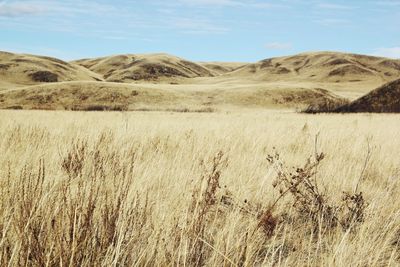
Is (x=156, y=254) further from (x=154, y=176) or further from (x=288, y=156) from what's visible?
(x=288, y=156)

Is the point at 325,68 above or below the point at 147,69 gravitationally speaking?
below

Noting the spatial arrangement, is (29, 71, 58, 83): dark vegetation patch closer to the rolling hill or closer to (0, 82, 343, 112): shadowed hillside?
the rolling hill

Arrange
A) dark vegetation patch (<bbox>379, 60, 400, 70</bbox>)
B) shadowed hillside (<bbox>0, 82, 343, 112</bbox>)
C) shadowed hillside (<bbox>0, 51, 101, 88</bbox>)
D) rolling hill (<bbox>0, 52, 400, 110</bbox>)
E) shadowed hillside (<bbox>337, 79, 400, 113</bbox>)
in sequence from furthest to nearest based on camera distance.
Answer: dark vegetation patch (<bbox>379, 60, 400, 70</bbox>), shadowed hillside (<bbox>0, 51, 101, 88</bbox>), rolling hill (<bbox>0, 52, 400, 110</bbox>), shadowed hillside (<bbox>0, 82, 343, 112</bbox>), shadowed hillside (<bbox>337, 79, 400, 113</bbox>)

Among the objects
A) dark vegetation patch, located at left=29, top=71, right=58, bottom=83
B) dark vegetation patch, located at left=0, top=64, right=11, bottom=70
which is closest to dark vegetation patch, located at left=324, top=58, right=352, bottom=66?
dark vegetation patch, located at left=29, top=71, right=58, bottom=83

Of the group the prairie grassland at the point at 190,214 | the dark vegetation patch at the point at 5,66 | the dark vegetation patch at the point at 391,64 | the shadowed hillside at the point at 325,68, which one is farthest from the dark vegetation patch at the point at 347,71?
the prairie grassland at the point at 190,214

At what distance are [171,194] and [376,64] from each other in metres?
154

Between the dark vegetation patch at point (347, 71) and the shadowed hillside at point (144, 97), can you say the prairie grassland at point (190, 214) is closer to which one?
the shadowed hillside at point (144, 97)

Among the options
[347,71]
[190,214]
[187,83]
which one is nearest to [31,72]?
[187,83]

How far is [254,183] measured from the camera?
4.71m

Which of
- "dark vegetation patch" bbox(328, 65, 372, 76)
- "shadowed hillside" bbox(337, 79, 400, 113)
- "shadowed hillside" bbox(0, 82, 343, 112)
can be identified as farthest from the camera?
"dark vegetation patch" bbox(328, 65, 372, 76)

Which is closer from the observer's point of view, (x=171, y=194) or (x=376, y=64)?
(x=171, y=194)

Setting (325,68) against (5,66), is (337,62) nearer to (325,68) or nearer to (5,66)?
(325,68)

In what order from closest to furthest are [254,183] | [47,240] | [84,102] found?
[47,240] < [254,183] < [84,102]

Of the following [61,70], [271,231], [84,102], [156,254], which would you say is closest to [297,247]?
[271,231]
